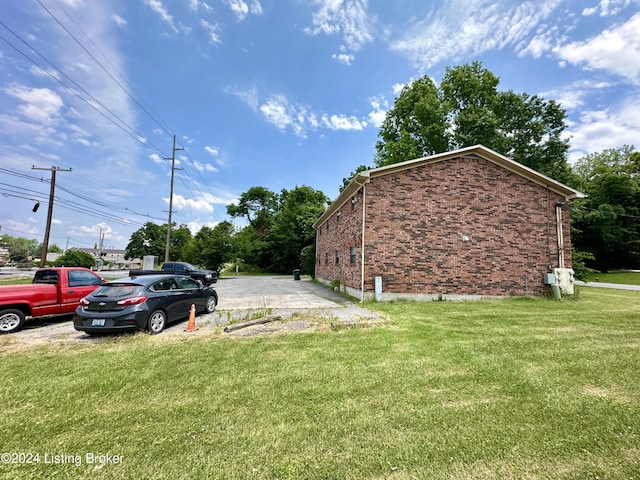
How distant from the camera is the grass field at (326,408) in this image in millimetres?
2352

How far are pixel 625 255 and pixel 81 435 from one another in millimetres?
45779

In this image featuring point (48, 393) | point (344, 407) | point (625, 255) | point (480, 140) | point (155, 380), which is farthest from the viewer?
point (625, 255)

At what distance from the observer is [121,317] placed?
241 inches

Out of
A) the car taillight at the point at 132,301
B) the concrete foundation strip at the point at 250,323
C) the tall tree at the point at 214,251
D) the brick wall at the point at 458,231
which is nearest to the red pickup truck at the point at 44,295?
the car taillight at the point at 132,301

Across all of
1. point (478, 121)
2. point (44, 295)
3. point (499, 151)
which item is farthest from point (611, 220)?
point (44, 295)

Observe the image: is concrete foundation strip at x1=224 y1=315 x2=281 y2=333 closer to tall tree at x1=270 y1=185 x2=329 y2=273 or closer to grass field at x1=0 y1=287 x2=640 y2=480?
grass field at x1=0 y1=287 x2=640 y2=480

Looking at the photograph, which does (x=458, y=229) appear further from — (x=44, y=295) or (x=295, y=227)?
(x=295, y=227)

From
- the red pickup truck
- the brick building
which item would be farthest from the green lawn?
the red pickup truck

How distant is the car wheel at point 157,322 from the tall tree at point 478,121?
24.8m

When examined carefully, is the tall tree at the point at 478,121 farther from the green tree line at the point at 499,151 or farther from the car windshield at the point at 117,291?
the car windshield at the point at 117,291

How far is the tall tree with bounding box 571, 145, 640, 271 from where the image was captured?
97.4 feet

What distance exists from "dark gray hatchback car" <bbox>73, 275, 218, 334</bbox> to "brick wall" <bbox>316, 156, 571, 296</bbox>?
6938mm

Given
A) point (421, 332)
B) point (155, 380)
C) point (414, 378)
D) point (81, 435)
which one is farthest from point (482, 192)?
point (81, 435)

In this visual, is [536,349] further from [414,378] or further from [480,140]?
[480,140]
